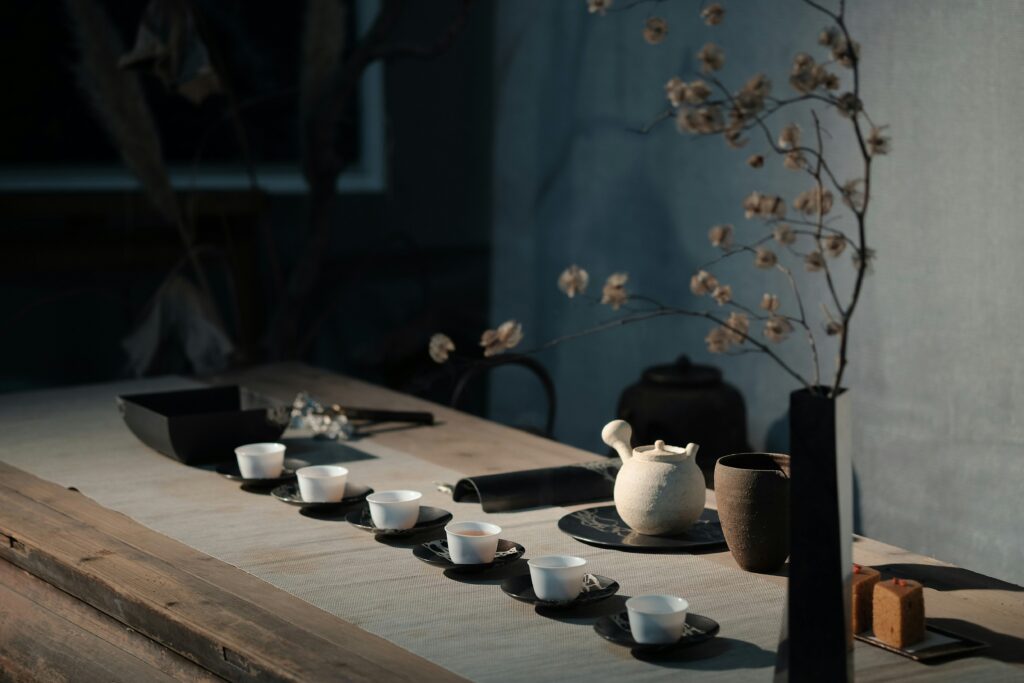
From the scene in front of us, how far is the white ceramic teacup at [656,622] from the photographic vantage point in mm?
1302

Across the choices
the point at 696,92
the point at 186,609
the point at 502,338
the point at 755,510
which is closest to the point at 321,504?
the point at 186,609

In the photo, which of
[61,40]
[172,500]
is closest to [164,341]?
[61,40]

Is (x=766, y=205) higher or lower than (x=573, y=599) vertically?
higher

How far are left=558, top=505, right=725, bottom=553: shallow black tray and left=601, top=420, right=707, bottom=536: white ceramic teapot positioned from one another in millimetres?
20

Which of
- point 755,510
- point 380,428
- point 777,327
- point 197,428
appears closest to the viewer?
point 777,327

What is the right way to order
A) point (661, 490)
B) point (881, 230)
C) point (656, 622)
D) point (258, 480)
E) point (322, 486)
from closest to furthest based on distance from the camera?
point (656, 622) → point (661, 490) → point (322, 486) → point (258, 480) → point (881, 230)

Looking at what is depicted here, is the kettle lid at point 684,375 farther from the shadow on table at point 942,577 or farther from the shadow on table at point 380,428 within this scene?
the shadow on table at point 942,577

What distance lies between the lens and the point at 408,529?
174 centimetres

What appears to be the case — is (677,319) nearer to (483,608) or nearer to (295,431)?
(295,431)

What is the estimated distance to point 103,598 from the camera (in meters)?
1.62

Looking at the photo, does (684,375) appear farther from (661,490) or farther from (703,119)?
(703,119)

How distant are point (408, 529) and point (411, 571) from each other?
14cm

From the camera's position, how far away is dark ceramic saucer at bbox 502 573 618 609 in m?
1.44

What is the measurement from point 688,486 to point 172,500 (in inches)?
29.7
